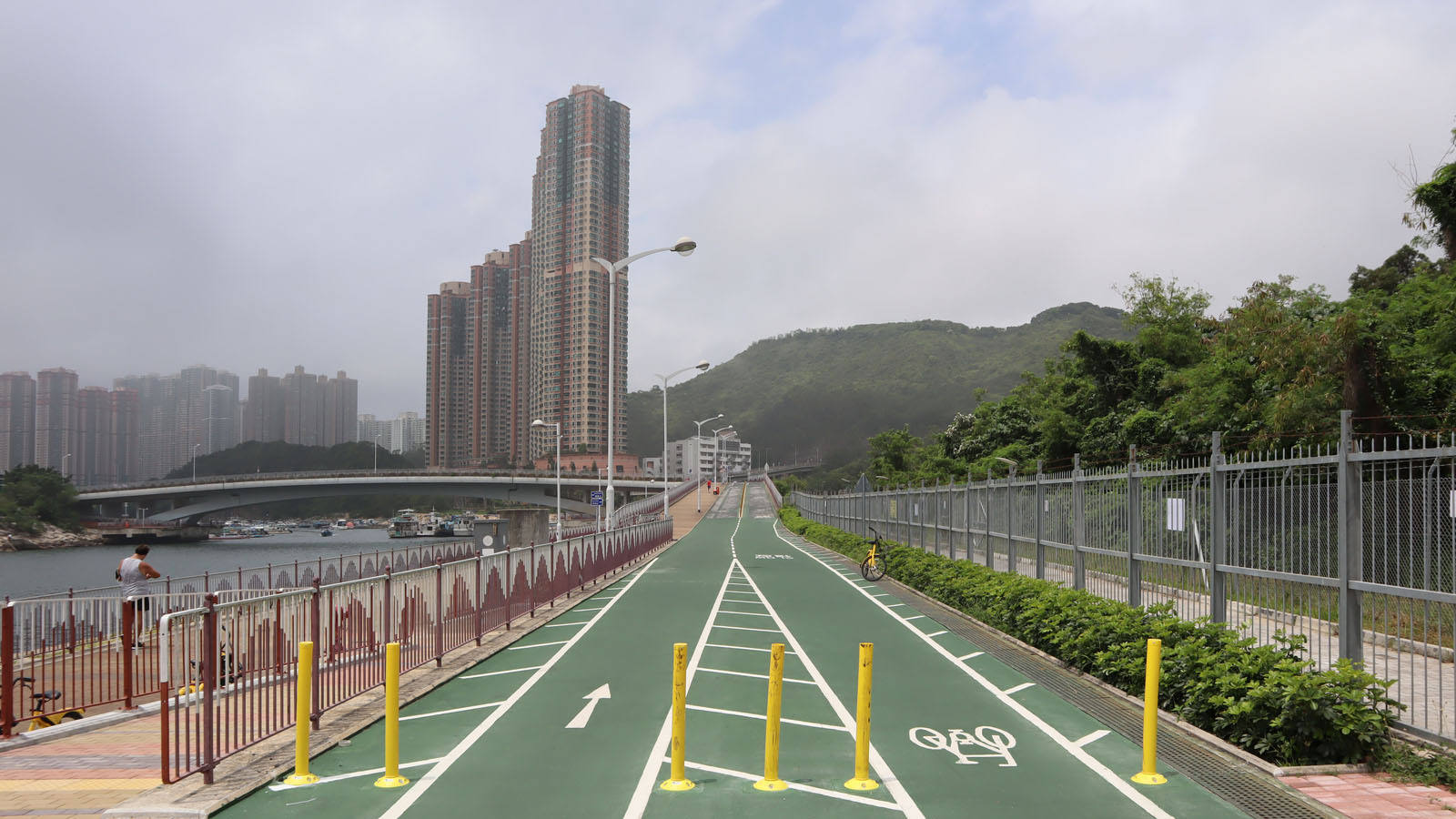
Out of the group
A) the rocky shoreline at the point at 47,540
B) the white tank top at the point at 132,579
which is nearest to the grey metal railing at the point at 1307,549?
the white tank top at the point at 132,579

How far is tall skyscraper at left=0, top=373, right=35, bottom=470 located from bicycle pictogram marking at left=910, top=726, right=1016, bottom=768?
145 metres

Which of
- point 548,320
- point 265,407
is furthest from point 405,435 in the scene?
point 548,320

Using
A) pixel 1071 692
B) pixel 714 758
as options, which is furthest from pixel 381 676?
pixel 1071 692

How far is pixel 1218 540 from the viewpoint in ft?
32.5

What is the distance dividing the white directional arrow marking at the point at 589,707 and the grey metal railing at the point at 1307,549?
6305mm

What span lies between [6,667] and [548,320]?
234ft

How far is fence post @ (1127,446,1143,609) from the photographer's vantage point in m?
11.9

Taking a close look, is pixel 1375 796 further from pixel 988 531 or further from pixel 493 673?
pixel 988 531

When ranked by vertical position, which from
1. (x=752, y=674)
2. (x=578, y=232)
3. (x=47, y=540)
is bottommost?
(x=47, y=540)

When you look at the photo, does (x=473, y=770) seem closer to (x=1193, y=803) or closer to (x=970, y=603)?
(x=1193, y=803)

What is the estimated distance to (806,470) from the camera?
640ft

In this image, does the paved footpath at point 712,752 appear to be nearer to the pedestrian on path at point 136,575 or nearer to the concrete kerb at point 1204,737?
the concrete kerb at point 1204,737

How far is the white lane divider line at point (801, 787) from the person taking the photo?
6557mm

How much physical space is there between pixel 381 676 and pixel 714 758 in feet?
16.2
